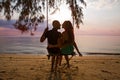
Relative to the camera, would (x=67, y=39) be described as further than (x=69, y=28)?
Yes

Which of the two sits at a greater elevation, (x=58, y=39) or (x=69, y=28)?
(x=69, y=28)

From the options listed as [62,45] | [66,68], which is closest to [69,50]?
[62,45]

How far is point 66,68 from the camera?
42.9 ft

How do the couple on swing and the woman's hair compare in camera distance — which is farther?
the woman's hair

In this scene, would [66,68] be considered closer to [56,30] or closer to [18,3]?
[56,30]

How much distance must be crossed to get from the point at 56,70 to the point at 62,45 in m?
0.96

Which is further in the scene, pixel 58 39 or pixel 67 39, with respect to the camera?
pixel 67 39

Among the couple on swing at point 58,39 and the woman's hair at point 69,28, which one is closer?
the couple on swing at point 58,39

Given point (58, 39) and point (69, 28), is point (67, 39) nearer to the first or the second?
point (69, 28)

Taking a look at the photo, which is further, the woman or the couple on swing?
the woman

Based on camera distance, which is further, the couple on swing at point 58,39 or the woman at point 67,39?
the woman at point 67,39

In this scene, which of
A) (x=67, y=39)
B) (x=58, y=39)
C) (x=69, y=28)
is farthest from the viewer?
(x=67, y=39)

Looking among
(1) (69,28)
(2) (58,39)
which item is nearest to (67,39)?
(1) (69,28)

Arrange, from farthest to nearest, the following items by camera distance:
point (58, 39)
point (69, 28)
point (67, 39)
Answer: point (67, 39) < point (69, 28) < point (58, 39)
